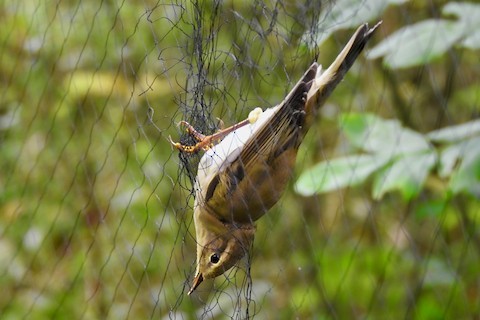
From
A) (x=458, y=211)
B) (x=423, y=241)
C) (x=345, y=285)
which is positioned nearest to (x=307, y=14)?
(x=458, y=211)

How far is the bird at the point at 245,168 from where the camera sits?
1.22m

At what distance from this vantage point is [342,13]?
1529 mm

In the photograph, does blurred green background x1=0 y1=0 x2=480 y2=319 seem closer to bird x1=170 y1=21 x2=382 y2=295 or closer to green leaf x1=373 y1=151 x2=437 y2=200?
green leaf x1=373 y1=151 x2=437 y2=200

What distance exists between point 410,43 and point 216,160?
0.61 m

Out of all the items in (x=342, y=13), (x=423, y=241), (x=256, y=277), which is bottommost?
(x=423, y=241)

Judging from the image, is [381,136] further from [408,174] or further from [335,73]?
[335,73]

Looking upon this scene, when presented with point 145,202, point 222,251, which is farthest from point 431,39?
point 145,202

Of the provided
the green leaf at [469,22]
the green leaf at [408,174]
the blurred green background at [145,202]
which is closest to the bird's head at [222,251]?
the green leaf at [408,174]

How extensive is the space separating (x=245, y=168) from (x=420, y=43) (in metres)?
0.61

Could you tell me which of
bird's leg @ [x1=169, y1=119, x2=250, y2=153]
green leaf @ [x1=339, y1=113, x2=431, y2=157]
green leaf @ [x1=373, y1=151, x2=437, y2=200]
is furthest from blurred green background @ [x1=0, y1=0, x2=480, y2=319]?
bird's leg @ [x1=169, y1=119, x2=250, y2=153]

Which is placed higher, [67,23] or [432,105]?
[67,23]

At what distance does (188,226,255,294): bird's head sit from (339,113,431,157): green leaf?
0.53 m

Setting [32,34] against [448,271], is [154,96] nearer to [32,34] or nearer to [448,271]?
[32,34]

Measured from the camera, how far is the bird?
122cm
